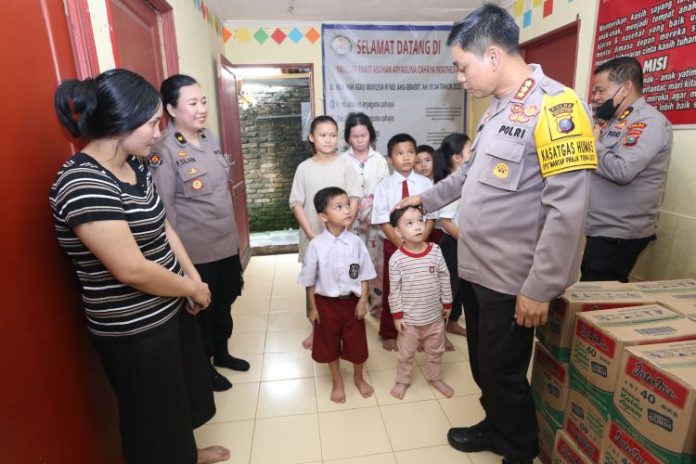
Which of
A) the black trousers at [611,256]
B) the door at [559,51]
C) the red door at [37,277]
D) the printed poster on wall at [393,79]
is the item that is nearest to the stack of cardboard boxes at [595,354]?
the black trousers at [611,256]

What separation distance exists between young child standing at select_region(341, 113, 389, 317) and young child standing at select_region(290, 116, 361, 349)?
0.72ft

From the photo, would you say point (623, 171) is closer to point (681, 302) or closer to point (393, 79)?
point (681, 302)

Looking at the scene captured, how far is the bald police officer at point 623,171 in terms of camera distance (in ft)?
5.81

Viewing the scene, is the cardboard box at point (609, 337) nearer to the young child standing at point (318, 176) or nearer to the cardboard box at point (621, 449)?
the cardboard box at point (621, 449)

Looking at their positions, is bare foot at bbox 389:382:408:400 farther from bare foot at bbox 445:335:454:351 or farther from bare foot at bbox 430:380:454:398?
bare foot at bbox 445:335:454:351

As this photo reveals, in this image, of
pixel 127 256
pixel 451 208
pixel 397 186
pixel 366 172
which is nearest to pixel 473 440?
pixel 451 208

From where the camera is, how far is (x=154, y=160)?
1.67 m

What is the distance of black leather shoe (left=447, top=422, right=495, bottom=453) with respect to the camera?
1.65 meters

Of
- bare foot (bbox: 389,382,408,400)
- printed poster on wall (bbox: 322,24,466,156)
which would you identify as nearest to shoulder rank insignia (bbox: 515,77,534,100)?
bare foot (bbox: 389,382,408,400)

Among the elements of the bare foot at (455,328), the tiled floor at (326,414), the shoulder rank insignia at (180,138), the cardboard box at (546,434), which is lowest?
the tiled floor at (326,414)

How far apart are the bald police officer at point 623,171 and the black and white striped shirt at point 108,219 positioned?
1811mm

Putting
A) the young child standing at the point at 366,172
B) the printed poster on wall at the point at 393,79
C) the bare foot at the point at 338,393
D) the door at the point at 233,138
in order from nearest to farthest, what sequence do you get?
the bare foot at the point at 338,393
the young child standing at the point at 366,172
the door at the point at 233,138
the printed poster on wall at the point at 393,79

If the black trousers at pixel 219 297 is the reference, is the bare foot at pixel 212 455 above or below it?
below

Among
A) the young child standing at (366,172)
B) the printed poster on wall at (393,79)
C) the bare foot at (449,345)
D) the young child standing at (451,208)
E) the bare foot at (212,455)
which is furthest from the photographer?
the printed poster on wall at (393,79)
